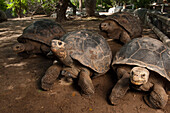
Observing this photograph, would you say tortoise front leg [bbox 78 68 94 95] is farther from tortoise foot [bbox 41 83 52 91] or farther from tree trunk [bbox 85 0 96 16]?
tree trunk [bbox 85 0 96 16]

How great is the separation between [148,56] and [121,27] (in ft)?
8.81

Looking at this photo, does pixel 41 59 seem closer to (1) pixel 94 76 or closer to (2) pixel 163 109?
(1) pixel 94 76

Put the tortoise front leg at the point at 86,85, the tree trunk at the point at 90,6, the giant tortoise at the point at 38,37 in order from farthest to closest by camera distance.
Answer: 1. the tree trunk at the point at 90,6
2. the giant tortoise at the point at 38,37
3. the tortoise front leg at the point at 86,85

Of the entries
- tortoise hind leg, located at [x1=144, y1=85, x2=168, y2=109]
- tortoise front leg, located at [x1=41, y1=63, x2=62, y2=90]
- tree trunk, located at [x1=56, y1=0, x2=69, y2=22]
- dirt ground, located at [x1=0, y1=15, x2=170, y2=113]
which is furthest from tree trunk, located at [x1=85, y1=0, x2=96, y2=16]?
tortoise hind leg, located at [x1=144, y1=85, x2=168, y2=109]

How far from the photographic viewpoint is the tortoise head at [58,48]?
211cm

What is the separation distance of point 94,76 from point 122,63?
2.16 feet

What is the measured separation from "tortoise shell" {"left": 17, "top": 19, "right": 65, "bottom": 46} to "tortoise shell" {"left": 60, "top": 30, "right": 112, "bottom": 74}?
1.41m

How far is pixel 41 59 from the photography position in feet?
13.3

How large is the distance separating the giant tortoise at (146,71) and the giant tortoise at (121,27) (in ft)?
6.88

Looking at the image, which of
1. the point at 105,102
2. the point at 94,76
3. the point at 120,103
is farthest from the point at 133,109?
the point at 94,76

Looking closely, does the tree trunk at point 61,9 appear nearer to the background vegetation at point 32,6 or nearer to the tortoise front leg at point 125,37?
the background vegetation at point 32,6

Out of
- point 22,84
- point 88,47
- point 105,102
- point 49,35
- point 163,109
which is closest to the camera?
point 163,109

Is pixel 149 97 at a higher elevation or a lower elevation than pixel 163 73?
lower

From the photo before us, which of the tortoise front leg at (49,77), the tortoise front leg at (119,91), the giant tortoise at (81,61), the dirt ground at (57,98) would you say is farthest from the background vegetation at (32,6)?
the tortoise front leg at (119,91)
